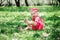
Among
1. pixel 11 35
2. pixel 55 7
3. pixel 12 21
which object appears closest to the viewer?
pixel 11 35

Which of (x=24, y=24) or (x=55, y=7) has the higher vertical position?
(x=55, y=7)

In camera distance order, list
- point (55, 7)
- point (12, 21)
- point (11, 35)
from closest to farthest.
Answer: point (11, 35)
point (12, 21)
point (55, 7)

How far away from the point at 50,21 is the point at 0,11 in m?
0.50

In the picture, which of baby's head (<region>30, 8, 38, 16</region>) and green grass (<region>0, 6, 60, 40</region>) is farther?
baby's head (<region>30, 8, 38, 16</region>)

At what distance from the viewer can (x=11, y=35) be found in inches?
57.4

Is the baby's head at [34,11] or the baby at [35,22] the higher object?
the baby's head at [34,11]

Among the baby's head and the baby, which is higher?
the baby's head

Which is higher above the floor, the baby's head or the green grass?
the baby's head

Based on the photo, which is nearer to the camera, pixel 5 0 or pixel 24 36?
pixel 24 36

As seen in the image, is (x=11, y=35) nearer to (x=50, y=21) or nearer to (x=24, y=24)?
(x=24, y=24)

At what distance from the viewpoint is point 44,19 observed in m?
1.59

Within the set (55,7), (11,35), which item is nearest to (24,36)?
(11,35)

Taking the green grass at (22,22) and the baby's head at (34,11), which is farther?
the baby's head at (34,11)

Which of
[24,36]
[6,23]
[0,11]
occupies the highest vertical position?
[0,11]
